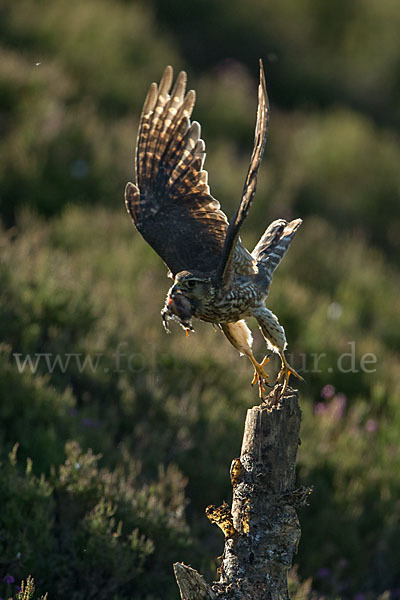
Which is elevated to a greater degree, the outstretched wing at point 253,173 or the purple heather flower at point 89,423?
the outstretched wing at point 253,173

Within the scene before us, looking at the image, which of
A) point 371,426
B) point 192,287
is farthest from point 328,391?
point 192,287

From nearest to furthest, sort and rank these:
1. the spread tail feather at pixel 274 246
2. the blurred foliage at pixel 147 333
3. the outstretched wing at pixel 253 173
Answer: the outstretched wing at pixel 253 173
the spread tail feather at pixel 274 246
the blurred foliage at pixel 147 333

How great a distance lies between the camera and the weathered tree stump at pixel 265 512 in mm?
3625

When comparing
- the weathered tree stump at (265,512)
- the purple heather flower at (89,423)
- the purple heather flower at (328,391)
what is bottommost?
the weathered tree stump at (265,512)

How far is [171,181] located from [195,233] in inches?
15.4

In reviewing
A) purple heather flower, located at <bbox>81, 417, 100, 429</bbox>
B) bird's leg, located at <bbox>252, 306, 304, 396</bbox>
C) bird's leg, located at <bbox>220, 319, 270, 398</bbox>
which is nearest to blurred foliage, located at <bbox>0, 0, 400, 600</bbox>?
purple heather flower, located at <bbox>81, 417, 100, 429</bbox>

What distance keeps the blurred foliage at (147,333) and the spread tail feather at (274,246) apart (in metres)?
1.57

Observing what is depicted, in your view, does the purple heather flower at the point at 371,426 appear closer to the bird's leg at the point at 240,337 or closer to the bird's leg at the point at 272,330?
the bird's leg at the point at 240,337

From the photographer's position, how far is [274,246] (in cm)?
449

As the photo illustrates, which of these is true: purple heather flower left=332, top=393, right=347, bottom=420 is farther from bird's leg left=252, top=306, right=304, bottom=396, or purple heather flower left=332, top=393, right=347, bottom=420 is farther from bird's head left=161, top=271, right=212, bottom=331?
bird's head left=161, top=271, right=212, bottom=331

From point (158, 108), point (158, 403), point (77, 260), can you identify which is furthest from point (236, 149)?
point (158, 108)

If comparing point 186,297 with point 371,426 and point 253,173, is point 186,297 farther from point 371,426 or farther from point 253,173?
point 371,426

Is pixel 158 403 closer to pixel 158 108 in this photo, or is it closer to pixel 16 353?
pixel 16 353

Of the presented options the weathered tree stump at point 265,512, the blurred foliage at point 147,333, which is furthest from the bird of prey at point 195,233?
the blurred foliage at point 147,333
